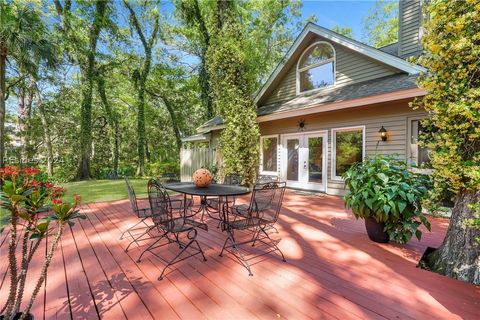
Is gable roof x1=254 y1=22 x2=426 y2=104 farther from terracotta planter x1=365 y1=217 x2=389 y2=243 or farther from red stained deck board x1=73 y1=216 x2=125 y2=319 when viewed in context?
red stained deck board x1=73 y1=216 x2=125 y2=319

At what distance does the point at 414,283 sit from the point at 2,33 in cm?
967

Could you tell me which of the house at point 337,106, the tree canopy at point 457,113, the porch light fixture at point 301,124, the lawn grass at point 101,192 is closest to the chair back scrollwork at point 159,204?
the tree canopy at point 457,113

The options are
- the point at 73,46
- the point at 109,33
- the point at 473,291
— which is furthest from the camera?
the point at 109,33

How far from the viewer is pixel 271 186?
3240 millimetres

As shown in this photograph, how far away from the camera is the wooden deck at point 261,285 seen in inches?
83.0

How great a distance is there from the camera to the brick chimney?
7199 millimetres

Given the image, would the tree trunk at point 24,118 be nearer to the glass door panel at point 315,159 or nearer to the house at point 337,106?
the house at point 337,106

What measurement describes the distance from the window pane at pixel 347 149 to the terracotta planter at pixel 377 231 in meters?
3.71

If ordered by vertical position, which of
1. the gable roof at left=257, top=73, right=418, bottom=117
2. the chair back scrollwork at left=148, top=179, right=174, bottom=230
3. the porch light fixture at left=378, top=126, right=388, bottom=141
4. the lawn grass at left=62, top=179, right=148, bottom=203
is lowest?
the lawn grass at left=62, top=179, right=148, bottom=203

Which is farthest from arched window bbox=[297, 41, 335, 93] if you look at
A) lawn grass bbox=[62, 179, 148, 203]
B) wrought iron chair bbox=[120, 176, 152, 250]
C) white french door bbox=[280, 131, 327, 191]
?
wrought iron chair bbox=[120, 176, 152, 250]

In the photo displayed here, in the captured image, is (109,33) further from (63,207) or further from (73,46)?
(63,207)

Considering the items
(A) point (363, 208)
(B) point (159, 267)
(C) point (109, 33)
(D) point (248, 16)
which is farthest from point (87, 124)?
(A) point (363, 208)

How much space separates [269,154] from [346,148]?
317 cm

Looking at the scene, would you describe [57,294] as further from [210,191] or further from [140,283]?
[210,191]
